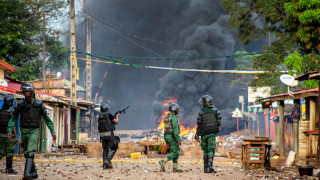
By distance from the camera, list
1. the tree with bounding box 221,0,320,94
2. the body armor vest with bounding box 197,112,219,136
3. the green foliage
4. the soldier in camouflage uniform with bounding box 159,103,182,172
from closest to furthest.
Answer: the soldier in camouflage uniform with bounding box 159,103,182,172
the body armor vest with bounding box 197,112,219,136
the tree with bounding box 221,0,320,94
the green foliage

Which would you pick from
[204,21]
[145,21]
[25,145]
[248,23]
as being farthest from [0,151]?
[145,21]

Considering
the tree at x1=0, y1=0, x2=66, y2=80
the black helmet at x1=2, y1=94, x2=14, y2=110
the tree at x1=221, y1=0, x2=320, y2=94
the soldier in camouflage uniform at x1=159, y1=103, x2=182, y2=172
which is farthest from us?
the tree at x1=0, y1=0, x2=66, y2=80

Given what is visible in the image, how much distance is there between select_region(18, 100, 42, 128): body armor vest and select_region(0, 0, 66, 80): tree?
23637 mm

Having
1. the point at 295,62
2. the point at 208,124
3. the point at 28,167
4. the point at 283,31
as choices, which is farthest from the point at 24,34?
the point at 28,167

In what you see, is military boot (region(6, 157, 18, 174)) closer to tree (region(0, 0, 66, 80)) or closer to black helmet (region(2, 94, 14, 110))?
black helmet (region(2, 94, 14, 110))

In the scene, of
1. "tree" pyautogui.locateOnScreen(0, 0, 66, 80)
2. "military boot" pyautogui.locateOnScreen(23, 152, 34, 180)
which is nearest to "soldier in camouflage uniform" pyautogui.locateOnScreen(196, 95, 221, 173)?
"military boot" pyautogui.locateOnScreen(23, 152, 34, 180)

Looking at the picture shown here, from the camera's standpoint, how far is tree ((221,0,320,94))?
56.0ft

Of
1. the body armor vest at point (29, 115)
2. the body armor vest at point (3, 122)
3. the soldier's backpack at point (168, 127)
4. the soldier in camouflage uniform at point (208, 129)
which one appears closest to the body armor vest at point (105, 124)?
the soldier's backpack at point (168, 127)

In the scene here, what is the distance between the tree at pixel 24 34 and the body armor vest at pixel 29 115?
77.5 feet

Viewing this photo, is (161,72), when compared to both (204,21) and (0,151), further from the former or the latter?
(0,151)

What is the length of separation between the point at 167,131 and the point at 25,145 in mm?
3954

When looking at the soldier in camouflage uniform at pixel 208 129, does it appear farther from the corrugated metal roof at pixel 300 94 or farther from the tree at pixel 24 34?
the tree at pixel 24 34

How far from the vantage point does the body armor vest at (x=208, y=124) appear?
1132cm

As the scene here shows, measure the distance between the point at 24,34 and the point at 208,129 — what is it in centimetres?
2676
